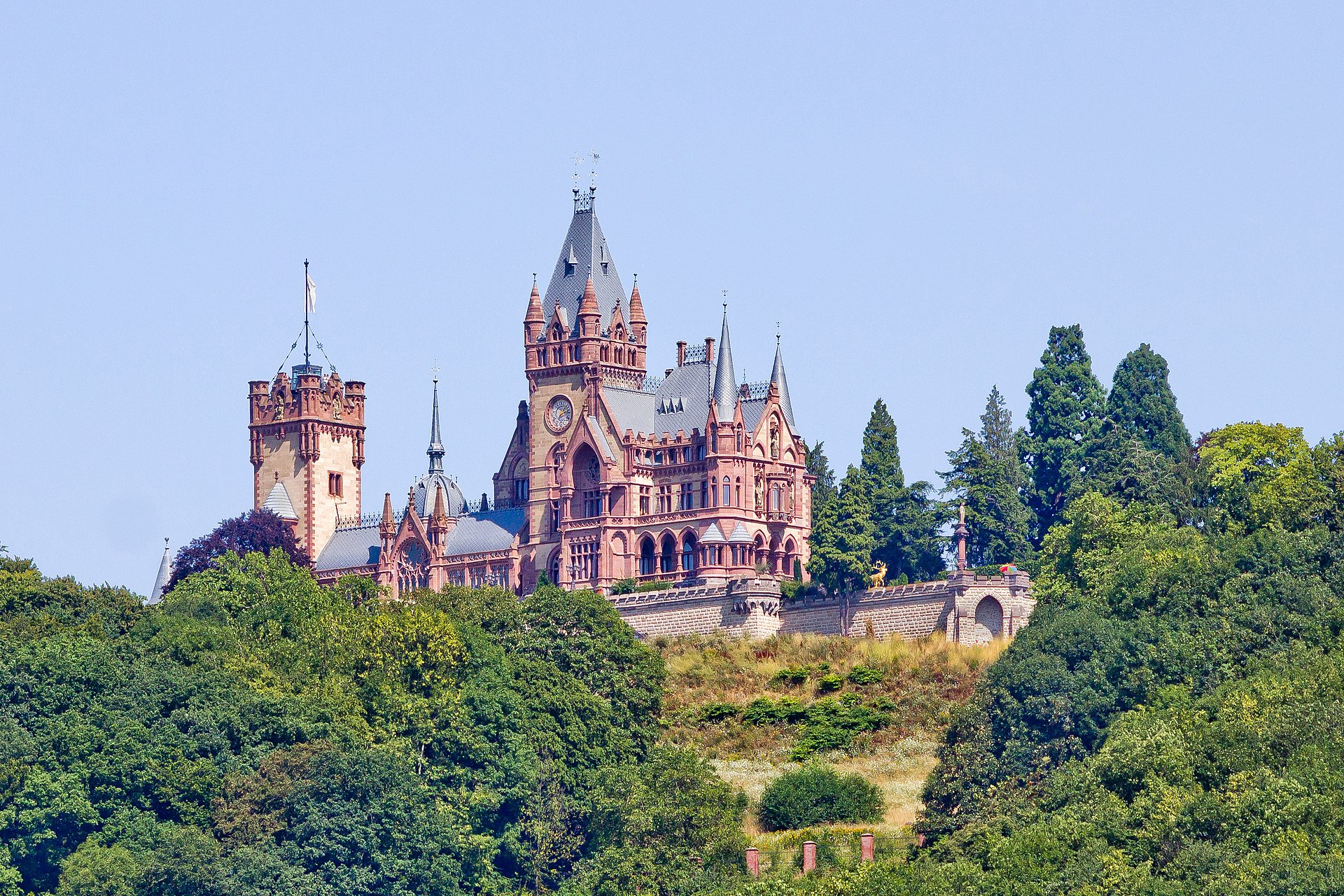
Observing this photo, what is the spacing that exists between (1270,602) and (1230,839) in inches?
619

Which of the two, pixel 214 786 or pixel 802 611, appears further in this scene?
pixel 802 611

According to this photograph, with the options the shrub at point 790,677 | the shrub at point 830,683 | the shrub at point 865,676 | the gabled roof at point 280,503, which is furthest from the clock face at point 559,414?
the shrub at point 830,683

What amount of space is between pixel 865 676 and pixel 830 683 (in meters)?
1.19

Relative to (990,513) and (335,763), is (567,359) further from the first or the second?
(335,763)

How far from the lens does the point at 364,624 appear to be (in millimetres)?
103688

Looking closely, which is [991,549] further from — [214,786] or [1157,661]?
[214,786]

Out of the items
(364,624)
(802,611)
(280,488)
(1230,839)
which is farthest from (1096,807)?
(280,488)

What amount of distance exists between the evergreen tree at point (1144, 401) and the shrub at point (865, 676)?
26.5 m

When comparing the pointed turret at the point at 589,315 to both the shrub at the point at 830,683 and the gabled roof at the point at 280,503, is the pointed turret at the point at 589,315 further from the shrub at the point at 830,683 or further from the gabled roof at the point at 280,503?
the shrub at the point at 830,683

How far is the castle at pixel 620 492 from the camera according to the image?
133375 mm

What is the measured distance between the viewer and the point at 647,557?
136875mm

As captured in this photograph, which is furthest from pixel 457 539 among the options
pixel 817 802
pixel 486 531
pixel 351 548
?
pixel 817 802

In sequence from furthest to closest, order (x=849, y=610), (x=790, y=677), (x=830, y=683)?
(x=849, y=610), (x=790, y=677), (x=830, y=683)

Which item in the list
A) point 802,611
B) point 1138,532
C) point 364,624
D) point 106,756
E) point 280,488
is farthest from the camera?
point 280,488
